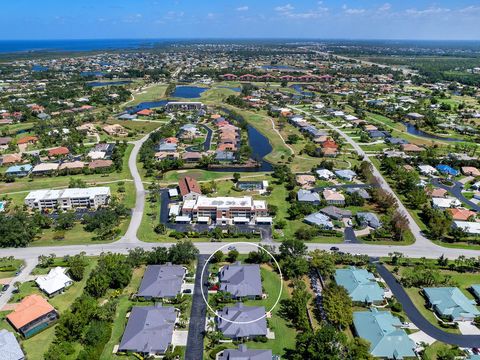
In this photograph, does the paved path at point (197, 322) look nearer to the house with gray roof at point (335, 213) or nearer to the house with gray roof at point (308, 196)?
the house with gray roof at point (335, 213)

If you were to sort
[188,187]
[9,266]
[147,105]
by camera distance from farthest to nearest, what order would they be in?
[147,105] < [188,187] < [9,266]

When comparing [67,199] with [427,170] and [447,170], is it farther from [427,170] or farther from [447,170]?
[447,170]

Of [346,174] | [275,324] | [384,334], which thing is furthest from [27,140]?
[384,334]

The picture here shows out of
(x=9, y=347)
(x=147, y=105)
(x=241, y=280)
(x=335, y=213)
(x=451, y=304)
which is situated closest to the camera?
(x=9, y=347)

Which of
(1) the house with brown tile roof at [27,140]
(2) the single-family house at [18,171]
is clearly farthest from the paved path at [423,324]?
(1) the house with brown tile roof at [27,140]

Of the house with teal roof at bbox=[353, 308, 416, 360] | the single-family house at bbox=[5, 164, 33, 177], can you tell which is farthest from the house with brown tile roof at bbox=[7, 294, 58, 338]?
the single-family house at bbox=[5, 164, 33, 177]

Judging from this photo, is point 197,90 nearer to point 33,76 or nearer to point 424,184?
point 33,76
